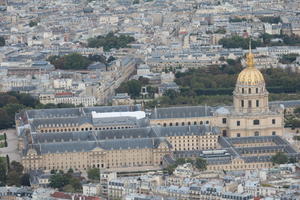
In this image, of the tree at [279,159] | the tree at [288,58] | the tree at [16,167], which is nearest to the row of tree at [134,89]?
the tree at [288,58]

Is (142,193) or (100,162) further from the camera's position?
(100,162)

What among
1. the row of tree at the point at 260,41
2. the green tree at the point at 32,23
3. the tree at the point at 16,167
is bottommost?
the tree at the point at 16,167

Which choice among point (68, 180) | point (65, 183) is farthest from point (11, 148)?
point (65, 183)

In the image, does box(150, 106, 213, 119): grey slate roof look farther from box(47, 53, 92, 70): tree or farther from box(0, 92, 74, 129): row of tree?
box(47, 53, 92, 70): tree

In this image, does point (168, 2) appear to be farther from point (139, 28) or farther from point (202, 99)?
point (202, 99)

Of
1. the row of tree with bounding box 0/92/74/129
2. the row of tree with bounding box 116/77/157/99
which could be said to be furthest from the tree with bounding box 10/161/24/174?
the row of tree with bounding box 116/77/157/99

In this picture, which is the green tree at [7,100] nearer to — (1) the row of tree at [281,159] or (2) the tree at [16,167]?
(2) the tree at [16,167]

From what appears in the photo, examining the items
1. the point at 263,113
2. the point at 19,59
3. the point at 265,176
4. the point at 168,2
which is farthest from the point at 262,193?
the point at 168,2
